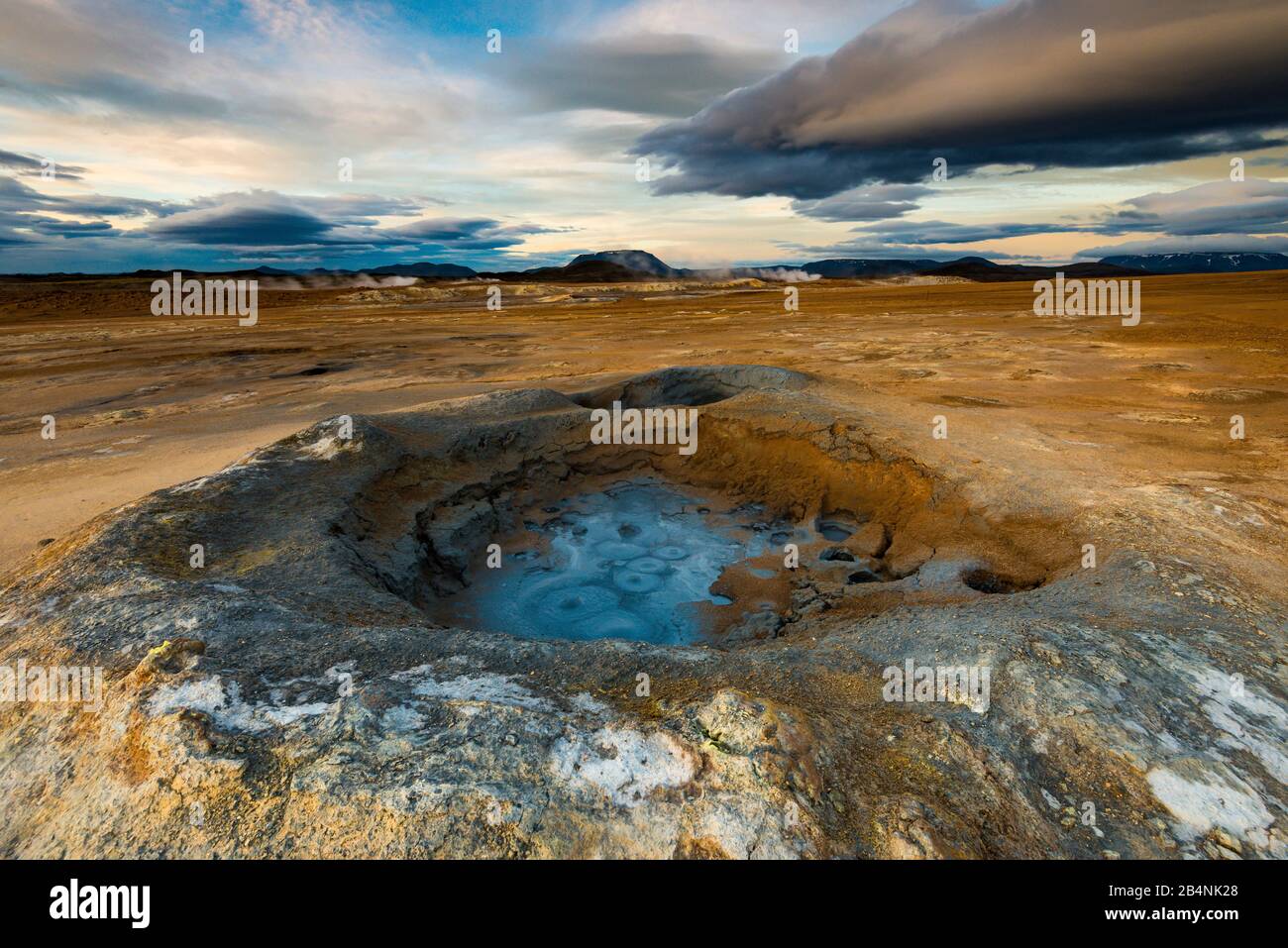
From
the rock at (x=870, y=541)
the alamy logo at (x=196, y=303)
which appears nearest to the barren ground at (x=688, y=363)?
the rock at (x=870, y=541)

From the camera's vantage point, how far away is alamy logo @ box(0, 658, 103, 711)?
321cm

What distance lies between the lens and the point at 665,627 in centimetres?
620

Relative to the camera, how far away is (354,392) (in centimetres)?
Answer: 1583

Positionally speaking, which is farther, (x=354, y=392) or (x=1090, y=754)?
(x=354, y=392)

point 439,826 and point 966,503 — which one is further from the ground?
point 966,503

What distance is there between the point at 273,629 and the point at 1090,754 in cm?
422

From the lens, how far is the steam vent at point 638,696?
246 cm

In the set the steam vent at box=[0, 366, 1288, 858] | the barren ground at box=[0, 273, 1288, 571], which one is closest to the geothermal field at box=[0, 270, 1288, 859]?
the steam vent at box=[0, 366, 1288, 858]

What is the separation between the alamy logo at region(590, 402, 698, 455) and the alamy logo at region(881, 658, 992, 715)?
239 inches

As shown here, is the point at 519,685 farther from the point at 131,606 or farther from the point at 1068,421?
the point at 1068,421

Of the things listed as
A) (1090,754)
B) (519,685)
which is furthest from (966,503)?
(519,685)

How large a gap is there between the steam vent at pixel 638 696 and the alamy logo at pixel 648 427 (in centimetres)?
324

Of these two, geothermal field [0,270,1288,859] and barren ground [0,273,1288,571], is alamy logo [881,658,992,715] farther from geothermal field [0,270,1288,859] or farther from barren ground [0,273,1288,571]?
barren ground [0,273,1288,571]
